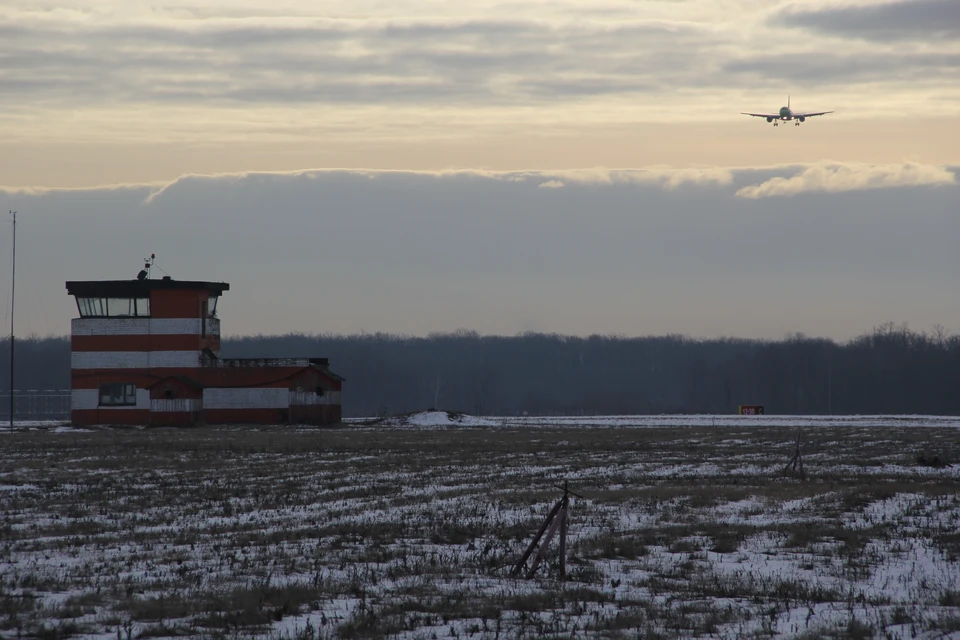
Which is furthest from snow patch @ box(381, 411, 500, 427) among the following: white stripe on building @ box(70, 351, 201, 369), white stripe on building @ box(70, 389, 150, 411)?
white stripe on building @ box(70, 389, 150, 411)

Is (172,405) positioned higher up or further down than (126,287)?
further down

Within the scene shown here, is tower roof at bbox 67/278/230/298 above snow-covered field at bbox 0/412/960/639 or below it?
above

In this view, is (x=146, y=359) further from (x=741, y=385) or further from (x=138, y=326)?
(x=741, y=385)

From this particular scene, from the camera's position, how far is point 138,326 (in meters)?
74.9

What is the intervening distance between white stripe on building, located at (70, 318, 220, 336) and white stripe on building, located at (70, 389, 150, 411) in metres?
3.99

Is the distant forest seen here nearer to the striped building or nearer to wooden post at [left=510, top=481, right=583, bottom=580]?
the striped building

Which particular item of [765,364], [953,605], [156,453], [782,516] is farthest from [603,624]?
[765,364]

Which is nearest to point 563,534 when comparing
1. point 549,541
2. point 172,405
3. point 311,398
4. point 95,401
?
point 549,541

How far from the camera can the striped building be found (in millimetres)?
74500

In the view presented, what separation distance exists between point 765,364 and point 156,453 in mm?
143392

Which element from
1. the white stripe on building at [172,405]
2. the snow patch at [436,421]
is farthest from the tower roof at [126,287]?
the snow patch at [436,421]

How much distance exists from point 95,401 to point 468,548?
199 feet

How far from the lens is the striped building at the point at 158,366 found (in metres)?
74.5

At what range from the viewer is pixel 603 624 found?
13820mm
